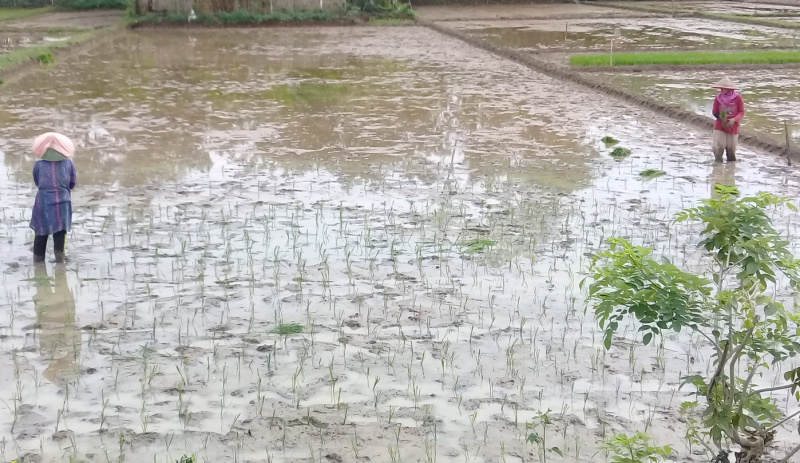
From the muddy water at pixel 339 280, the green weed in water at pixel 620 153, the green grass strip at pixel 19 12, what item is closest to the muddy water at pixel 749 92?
the muddy water at pixel 339 280

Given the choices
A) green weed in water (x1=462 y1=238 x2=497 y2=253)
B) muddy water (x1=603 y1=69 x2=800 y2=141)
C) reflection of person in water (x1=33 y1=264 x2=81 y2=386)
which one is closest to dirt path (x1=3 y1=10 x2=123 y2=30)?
muddy water (x1=603 y1=69 x2=800 y2=141)

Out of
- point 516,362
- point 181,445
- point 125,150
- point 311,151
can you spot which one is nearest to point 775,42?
point 311,151

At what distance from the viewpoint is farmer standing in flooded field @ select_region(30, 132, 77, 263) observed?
530 cm

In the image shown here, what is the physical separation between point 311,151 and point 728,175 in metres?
3.69

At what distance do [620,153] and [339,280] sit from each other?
3.95 m

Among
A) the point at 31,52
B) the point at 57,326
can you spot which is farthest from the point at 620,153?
the point at 31,52

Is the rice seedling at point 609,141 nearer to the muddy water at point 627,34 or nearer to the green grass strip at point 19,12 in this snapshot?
the muddy water at point 627,34

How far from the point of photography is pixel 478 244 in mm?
5762

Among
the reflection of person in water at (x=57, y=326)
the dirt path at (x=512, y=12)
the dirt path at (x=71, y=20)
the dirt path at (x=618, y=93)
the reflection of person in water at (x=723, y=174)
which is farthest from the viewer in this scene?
the dirt path at (x=512, y=12)

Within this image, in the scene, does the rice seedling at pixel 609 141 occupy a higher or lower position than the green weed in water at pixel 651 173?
higher

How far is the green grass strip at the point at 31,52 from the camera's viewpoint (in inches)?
537

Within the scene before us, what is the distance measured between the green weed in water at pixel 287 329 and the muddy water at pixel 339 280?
0.05m

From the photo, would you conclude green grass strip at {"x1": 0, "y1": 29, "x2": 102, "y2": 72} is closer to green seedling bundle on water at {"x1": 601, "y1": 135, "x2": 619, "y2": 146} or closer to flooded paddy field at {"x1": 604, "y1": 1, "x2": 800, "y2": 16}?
green seedling bundle on water at {"x1": 601, "y1": 135, "x2": 619, "y2": 146}

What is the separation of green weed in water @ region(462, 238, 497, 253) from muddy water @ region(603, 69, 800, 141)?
446 centimetres
